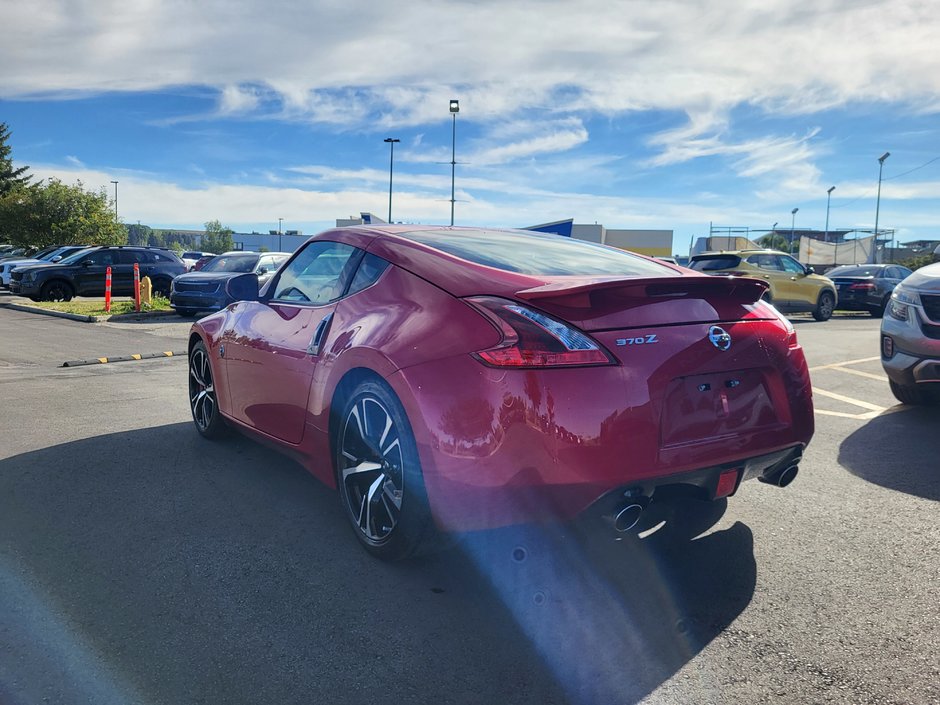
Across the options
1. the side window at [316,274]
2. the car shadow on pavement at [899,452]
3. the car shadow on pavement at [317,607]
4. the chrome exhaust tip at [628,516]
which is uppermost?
the side window at [316,274]

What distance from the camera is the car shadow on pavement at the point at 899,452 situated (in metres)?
4.56

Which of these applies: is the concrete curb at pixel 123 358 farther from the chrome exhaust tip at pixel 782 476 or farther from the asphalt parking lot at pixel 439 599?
the chrome exhaust tip at pixel 782 476

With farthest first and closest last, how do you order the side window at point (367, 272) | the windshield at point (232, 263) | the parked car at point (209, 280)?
1. the windshield at point (232, 263)
2. the parked car at point (209, 280)
3. the side window at point (367, 272)

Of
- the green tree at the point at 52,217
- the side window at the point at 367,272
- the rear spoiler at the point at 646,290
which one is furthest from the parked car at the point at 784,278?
the green tree at the point at 52,217

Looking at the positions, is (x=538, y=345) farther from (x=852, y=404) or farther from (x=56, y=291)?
(x=56, y=291)

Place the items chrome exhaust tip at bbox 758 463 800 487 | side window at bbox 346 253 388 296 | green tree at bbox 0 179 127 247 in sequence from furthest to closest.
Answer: green tree at bbox 0 179 127 247 < side window at bbox 346 253 388 296 < chrome exhaust tip at bbox 758 463 800 487

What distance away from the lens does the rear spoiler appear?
2764mm

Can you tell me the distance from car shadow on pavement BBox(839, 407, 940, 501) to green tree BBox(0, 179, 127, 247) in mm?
40863

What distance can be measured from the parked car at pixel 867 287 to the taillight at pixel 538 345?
21.0 m

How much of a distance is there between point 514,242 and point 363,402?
127 cm

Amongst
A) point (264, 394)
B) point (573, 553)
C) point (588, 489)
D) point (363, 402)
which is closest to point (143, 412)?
point (264, 394)

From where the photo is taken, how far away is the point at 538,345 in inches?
105

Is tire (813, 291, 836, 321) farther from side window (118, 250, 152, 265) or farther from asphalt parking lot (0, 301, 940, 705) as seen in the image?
side window (118, 250, 152, 265)

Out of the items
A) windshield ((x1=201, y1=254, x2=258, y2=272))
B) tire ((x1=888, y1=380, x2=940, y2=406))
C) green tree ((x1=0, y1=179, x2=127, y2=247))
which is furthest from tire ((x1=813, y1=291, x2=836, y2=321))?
green tree ((x1=0, y1=179, x2=127, y2=247))
